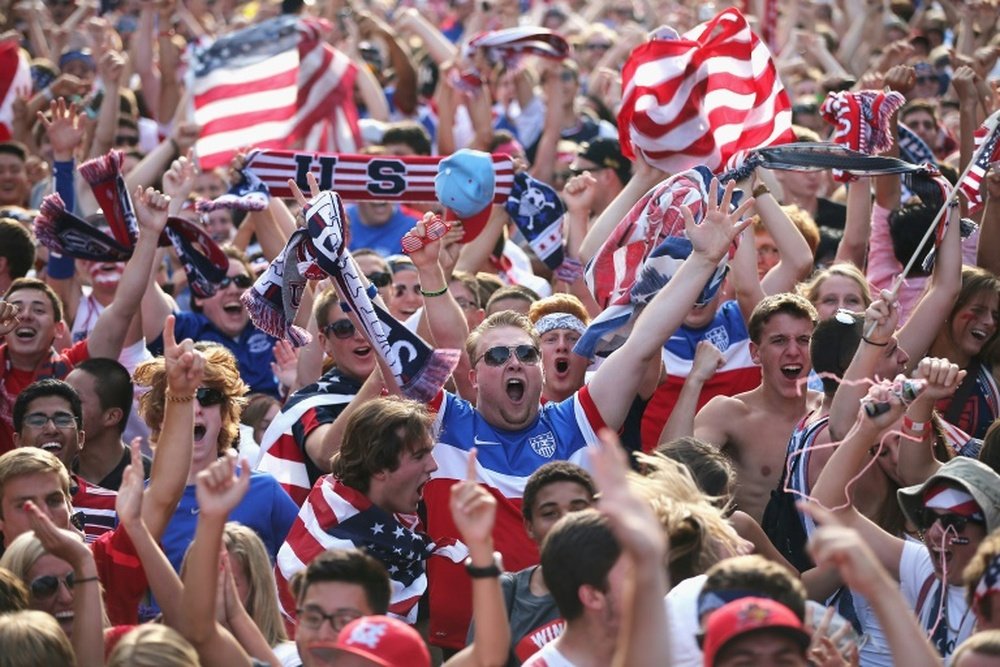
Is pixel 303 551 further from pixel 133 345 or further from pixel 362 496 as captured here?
pixel 133 345

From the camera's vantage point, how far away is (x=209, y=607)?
4.34m

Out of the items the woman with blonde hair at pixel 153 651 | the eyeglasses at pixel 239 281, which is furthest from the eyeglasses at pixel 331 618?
the eyeglasses at pixel 239 281

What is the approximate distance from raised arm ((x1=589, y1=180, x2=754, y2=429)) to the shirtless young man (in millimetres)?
636

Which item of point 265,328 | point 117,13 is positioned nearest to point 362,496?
point 265,328

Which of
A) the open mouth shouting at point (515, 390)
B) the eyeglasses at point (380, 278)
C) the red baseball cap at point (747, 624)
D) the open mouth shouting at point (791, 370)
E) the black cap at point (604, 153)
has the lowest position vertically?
the black cap at point (604, 153)

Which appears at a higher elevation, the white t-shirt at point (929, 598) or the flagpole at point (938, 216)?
the flagpole at point (938, 216)

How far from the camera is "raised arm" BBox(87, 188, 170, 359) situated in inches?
274

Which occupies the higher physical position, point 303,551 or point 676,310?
point 676,310

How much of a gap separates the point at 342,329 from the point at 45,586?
7.02 ft

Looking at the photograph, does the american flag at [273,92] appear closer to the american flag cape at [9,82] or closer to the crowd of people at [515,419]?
the crowd of people at [515,419]

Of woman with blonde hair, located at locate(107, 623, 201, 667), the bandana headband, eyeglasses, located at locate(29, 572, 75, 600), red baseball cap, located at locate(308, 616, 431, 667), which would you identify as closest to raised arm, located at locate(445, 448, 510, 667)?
red baseball cap, located at locate(308, 616, 431, 667)

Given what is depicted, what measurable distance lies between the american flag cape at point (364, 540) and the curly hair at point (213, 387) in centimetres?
58

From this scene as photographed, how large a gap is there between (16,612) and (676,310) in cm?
242

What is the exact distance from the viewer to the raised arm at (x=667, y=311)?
5570 mm
